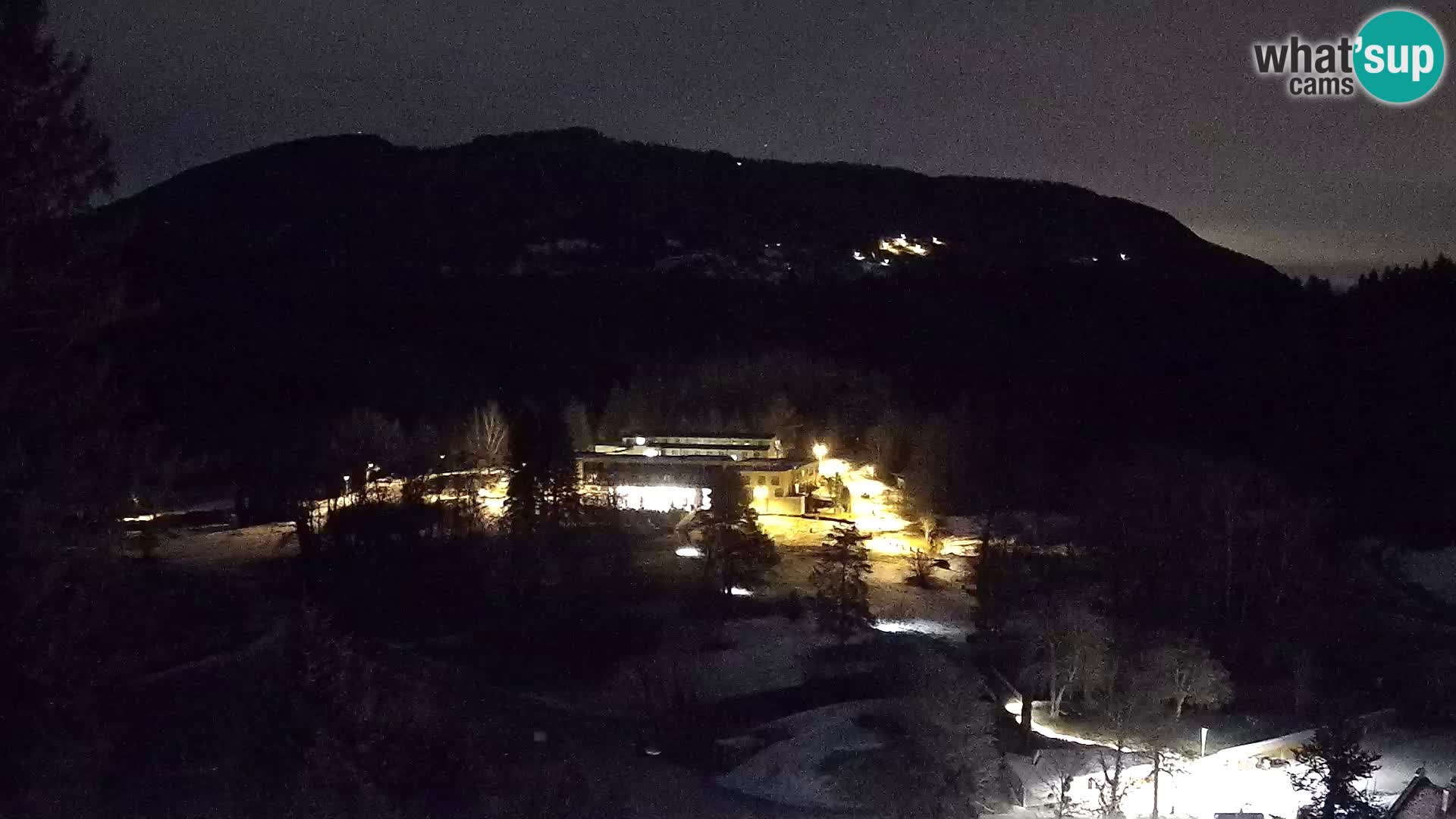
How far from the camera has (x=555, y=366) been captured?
33688 mm

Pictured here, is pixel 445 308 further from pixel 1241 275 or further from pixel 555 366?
pixel 1241 275

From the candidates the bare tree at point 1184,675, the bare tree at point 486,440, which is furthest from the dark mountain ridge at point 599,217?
the bare tree at point 1184,675

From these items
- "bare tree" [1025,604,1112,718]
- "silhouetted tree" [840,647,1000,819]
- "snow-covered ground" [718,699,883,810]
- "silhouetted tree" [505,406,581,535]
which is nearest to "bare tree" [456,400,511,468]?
"silhouetted tree" [505,406,581,535]

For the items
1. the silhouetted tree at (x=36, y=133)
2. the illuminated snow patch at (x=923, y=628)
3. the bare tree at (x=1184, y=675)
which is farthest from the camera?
the illuminated snow patch at (x=923, y=628)

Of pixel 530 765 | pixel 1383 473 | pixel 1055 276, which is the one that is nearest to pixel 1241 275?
pixel 1055 276

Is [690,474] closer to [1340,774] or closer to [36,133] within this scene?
[1340,774]

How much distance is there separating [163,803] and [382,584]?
369 inches

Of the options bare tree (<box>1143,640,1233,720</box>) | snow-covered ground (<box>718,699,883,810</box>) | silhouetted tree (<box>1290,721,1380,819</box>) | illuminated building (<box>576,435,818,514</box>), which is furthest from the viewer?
illuminated building (<box>576,435,818,514</box>)

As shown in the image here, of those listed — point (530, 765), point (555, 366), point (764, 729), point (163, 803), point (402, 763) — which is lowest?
point (764, 729)

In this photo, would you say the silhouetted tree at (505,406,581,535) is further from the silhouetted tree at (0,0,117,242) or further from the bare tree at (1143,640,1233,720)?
the silhouetted tree at (0,0,117,242)

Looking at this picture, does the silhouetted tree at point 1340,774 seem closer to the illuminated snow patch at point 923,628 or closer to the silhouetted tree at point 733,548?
the illuminated snow patch at point 923,628

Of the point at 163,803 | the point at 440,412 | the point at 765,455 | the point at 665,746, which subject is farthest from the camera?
the point at 440,412

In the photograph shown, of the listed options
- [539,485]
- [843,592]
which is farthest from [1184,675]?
[539,485]

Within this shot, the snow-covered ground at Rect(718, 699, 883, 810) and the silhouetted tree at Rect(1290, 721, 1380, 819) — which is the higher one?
the silhouetted tree at Rect(1290, 721, 1380, 819)
